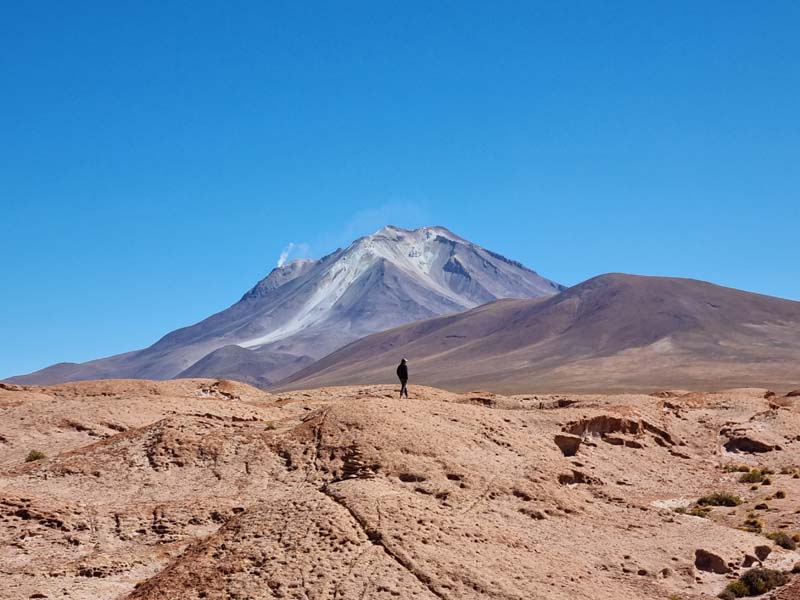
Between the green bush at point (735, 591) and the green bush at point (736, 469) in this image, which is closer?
Answer: the green bush at point (735, 591)

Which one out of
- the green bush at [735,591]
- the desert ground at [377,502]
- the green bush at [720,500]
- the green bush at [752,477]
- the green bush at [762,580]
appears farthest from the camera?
the green bush at [752,477]

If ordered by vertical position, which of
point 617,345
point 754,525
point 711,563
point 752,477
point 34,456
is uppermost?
point 617,345

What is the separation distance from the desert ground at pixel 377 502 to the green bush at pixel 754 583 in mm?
232

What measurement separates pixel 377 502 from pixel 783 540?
27.2 ft

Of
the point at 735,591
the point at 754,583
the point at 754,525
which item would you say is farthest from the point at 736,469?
the point at 735,591

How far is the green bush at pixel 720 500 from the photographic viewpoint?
2242 cm

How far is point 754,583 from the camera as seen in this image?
54.6 ft

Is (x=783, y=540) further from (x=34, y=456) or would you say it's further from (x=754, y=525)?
(x=34, y=456)

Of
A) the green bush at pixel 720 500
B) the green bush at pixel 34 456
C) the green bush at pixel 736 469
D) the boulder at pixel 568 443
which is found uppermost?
the green bush at pixel 34 456

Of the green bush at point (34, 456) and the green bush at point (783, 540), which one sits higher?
the green bush at point (34, 456)

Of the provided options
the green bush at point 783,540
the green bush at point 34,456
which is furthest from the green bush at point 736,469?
the green bush at point 34,456

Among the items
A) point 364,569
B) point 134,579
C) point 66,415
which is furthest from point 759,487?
point 66,415

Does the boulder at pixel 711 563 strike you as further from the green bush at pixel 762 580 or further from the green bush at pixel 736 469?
the green bush at pixel 736 469

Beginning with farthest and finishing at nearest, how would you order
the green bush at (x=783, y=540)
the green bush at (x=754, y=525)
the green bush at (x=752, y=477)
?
the green bush at (x=752, y=477), the green bush at (x=754, y=525), the green bush at (x=783, y=540)
